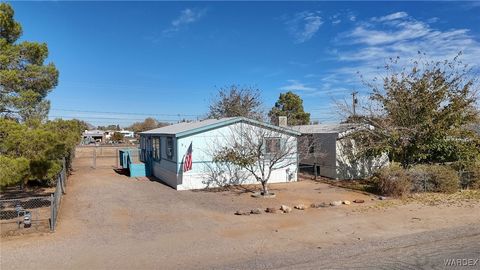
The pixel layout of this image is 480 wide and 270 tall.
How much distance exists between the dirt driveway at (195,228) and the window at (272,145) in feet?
7.01

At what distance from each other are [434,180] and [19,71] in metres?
15.2

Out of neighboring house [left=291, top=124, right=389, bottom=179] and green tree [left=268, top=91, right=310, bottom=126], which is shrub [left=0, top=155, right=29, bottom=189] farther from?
green tree [left=268, top=91, right=310, bottom=126]

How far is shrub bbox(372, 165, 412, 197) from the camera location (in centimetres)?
1423

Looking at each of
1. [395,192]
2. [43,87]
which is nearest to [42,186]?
[43,87]

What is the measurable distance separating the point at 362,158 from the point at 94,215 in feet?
45.1

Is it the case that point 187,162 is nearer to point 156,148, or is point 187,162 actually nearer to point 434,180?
point 156,148

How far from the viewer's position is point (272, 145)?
16.8 meters

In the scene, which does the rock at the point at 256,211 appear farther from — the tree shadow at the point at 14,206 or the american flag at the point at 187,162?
the tree shadow at the point at 14,206

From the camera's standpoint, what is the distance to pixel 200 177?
55.8ft

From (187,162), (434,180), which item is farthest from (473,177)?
(187,162)

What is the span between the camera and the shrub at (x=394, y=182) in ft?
46.7

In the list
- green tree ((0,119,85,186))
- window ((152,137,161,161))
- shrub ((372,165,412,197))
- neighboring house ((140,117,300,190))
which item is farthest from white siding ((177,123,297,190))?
green tree ((0,119,85,186))

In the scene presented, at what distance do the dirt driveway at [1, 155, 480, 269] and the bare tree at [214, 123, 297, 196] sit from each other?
4.43ft

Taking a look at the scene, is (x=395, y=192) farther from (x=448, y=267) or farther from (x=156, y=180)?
(x=156, y=180)
